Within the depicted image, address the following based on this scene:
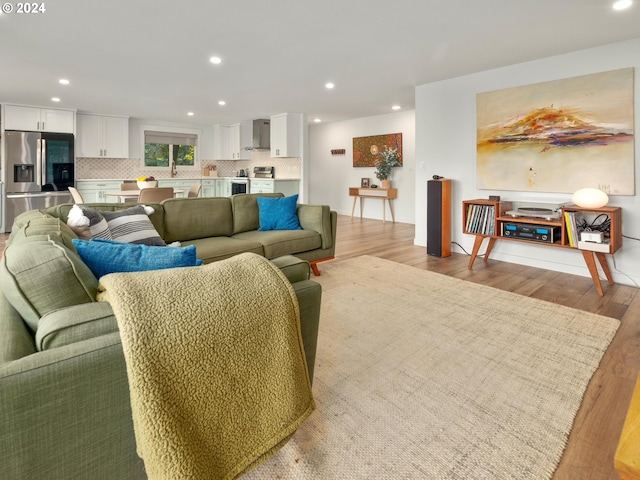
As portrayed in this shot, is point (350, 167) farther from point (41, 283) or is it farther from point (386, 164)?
point (41, 283)

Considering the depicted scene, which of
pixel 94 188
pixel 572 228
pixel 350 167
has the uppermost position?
pixel 350 167

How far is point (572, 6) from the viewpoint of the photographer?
2865 millimetres

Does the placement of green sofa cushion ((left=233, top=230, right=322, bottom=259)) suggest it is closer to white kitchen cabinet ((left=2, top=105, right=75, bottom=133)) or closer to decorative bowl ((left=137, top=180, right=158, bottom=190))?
decorative bowl ((left=137, top=180, right=158, bottom=190))

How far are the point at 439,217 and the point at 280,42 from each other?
272 centimetres

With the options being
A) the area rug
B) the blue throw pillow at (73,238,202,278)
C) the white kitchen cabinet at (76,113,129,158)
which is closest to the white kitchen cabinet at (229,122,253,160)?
the white kitchen cabinet at (76,113,129,158)

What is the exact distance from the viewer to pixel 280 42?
3619 mm

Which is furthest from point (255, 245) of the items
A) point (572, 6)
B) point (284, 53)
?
point (572, 6)

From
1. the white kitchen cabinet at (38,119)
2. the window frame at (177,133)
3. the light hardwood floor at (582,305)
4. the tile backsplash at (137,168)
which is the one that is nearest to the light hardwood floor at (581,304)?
the light hardwood floor at (582,305)

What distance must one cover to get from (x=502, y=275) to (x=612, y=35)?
2403mm

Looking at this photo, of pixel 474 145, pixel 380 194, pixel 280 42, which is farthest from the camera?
pixel 380 194

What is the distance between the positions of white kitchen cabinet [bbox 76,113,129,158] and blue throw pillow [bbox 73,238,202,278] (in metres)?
7.38

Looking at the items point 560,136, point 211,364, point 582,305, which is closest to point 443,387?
point 211,364

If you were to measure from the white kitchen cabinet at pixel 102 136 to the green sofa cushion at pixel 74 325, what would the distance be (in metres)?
7.81

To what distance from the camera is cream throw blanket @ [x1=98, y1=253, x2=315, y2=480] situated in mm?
834
